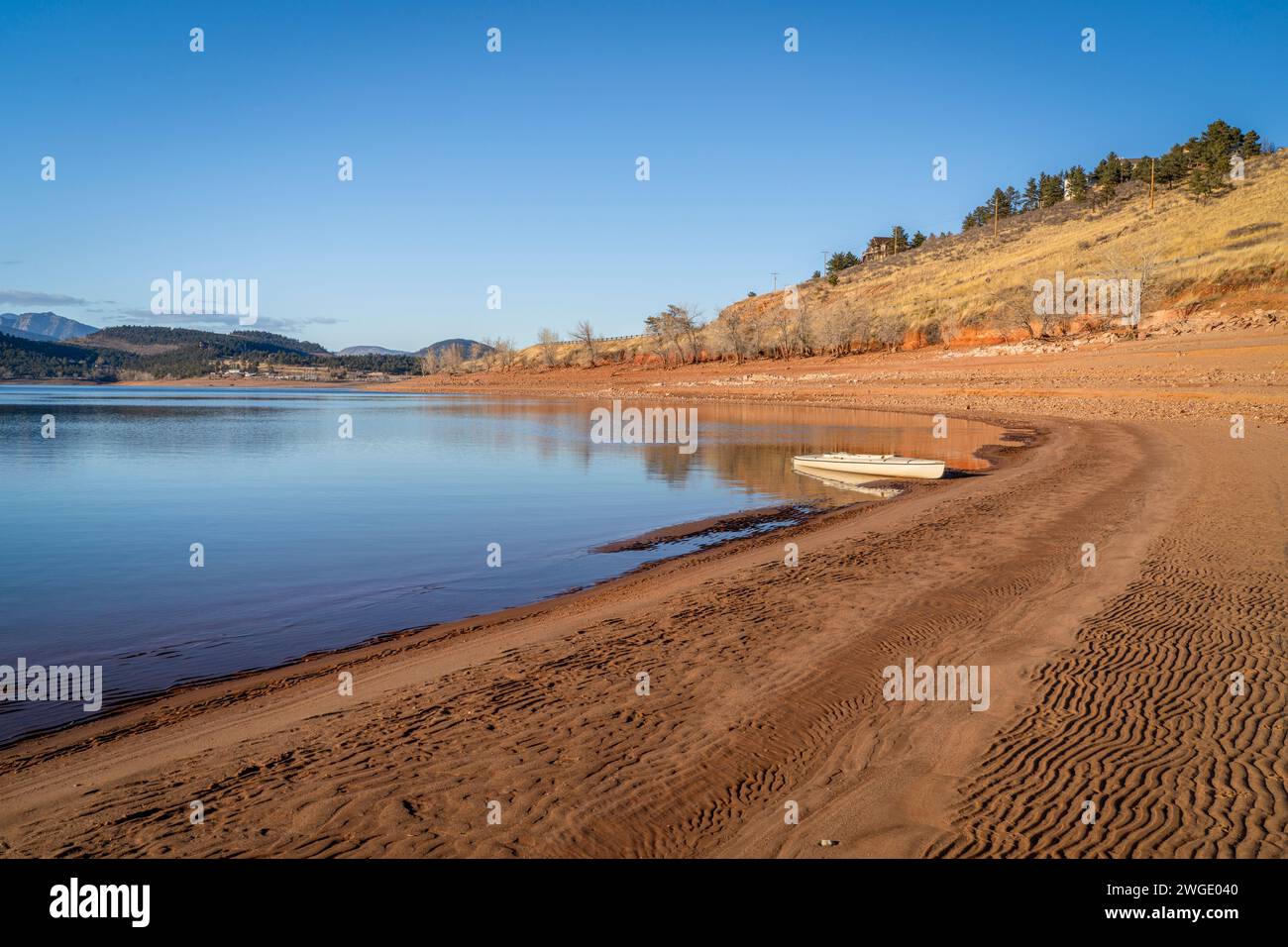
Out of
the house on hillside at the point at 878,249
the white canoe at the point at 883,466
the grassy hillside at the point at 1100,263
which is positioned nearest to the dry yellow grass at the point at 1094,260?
the grassy hillside at the point at 1100,263

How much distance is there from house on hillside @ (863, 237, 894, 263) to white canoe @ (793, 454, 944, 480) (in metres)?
107

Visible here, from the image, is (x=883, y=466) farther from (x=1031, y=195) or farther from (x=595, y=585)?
(x=1031, y=195)

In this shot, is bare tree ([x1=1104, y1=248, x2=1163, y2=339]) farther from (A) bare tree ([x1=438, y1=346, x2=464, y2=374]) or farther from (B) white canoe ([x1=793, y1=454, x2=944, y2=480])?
(A) bare tree ([x1=438, y1=346, x2=464, y2=374])

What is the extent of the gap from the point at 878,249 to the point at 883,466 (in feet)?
415

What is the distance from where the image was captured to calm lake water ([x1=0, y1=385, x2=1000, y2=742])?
9.26 m

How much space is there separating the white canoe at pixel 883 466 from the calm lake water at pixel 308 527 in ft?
3.53

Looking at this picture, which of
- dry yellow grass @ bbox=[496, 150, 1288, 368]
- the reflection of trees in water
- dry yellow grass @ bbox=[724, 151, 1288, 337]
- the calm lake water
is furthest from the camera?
dry yellow grass @ bbox=[724, 151, 1288, 337]

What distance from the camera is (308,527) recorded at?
633 inches

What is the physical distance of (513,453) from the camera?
30.2m

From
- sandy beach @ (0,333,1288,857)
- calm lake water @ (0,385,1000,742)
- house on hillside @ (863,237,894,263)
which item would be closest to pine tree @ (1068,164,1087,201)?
house on hillside @ (863,237,894,263)

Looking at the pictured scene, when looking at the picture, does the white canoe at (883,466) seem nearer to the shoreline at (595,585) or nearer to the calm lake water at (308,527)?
the shoreline at (595,585)

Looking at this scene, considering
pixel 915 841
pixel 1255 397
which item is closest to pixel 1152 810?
pixel 915 841

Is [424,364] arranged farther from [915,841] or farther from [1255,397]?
[915,841]
